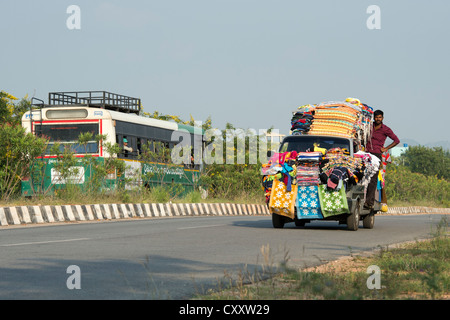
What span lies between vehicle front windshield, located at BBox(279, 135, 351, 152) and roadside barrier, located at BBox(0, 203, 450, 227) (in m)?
7.72

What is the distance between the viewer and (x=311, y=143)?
55.1ft

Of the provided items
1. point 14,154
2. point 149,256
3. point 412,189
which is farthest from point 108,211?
point 412,189

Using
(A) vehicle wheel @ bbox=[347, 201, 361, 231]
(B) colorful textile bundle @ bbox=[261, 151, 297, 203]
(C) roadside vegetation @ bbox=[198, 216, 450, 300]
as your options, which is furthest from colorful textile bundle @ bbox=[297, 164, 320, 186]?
(C) roadside vegetation @ bbox=[198, 216, 450, 300]

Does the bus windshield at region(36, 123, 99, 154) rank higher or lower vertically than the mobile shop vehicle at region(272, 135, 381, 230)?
higher

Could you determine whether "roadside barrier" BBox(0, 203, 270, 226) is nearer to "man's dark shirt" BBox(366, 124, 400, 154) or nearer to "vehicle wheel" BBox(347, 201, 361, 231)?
"vehicle wheel" BBox(347, 201, 361, 231)

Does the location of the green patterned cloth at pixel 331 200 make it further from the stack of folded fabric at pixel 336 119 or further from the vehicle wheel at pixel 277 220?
the stack of folded fabric at pixel 336 119

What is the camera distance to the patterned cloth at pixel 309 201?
1584cm

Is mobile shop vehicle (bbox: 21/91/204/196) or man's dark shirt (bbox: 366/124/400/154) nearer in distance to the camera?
man's dark shirt (bbox: 366/124/400/154)

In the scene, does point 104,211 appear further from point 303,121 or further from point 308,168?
point 308,168

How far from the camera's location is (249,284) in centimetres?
776

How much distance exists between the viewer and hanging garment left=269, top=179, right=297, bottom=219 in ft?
52.1

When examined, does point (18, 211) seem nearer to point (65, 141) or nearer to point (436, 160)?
point (65, 141)

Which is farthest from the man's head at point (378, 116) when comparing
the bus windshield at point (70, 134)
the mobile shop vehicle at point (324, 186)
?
the bus windshield at point (70, 134)
